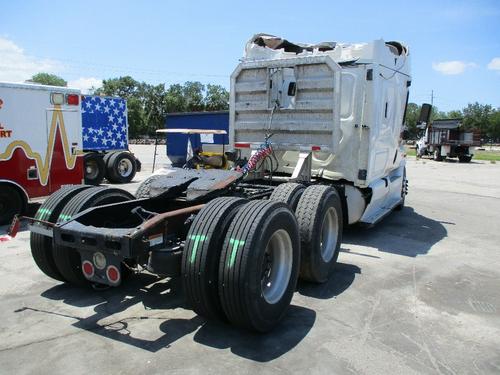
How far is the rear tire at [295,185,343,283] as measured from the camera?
4.87 m

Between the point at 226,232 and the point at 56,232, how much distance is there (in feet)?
4.88

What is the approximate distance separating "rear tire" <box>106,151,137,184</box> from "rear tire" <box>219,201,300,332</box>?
36.9ft

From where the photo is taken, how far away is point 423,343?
3.79m

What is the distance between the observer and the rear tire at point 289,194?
204 inches

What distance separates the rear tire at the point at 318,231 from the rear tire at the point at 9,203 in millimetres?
5784

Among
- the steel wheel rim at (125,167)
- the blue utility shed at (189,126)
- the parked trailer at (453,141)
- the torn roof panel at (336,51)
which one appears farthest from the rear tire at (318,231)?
the parked trailer at (453,141)

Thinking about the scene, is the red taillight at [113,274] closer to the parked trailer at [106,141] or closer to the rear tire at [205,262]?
the rear tire at [205,262]

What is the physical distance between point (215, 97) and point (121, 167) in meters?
77.0

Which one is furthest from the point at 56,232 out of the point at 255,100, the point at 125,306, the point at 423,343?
the point at 255,100

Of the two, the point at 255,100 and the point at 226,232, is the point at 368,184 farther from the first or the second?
the point at 226,232

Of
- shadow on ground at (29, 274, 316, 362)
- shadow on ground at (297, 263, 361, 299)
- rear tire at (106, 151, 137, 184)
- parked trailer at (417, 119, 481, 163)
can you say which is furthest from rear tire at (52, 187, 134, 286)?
parked trailer at (417, 119, 481, 163)

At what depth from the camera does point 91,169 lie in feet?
46.4

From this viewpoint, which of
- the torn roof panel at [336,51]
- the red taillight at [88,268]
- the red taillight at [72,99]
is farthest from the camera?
the red taillight at [72,99]

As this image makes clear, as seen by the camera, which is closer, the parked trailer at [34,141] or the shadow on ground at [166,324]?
the shadow on ground at [166,324]
